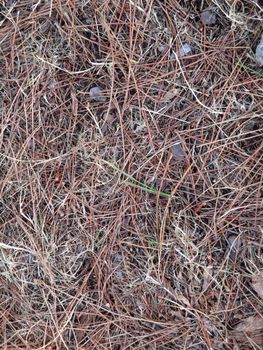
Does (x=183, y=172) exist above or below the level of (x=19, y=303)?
above

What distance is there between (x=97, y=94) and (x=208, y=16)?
0.57 meters

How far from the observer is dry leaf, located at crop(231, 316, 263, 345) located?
70.3 inches

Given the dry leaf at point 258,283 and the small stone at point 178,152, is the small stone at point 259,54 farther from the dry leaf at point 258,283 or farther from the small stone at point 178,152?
the dry leaf at point 258,283

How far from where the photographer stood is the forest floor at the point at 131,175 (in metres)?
1.80

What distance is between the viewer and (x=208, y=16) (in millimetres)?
1793

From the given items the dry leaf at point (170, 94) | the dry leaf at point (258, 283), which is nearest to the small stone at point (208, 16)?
the dry leaf at point (170, 94)

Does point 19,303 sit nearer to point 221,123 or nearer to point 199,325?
point 199,325

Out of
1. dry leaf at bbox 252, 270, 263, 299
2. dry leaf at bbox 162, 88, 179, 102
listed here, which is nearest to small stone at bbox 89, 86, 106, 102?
dry leaf at bbox 162, 88, 179, 102

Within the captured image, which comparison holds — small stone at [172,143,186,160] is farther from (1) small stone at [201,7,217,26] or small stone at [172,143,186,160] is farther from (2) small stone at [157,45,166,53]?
(1) small stone at [201,7,217,26]

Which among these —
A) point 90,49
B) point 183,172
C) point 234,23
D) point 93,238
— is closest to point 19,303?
point 93,238

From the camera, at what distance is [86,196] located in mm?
1901

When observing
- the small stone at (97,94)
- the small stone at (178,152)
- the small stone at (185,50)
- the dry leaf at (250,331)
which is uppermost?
the small stone at (185,50)

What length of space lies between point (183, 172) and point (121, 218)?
34 centimetres

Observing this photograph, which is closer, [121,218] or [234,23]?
Result: [234,23]
